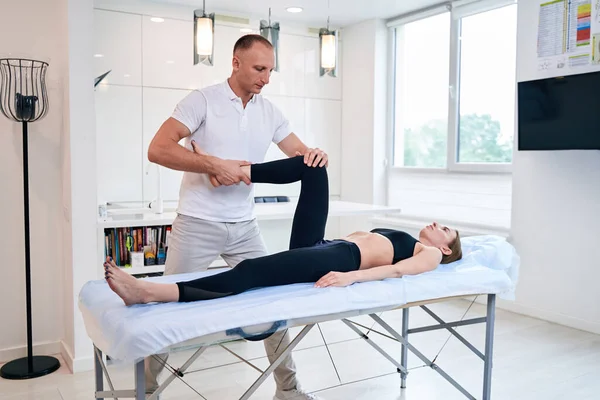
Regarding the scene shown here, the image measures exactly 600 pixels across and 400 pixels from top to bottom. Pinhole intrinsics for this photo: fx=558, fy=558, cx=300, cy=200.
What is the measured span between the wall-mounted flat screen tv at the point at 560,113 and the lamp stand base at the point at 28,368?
10.3 ft

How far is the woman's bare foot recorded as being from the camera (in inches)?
65.6

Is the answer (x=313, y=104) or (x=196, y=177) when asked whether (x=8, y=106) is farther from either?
(x=313, y=104)

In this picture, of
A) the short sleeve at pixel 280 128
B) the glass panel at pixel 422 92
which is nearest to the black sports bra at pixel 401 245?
the short sleeve at pixel 280 128

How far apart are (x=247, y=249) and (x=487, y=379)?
3.68 feet

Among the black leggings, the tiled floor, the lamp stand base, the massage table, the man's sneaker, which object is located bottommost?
the tiled floor

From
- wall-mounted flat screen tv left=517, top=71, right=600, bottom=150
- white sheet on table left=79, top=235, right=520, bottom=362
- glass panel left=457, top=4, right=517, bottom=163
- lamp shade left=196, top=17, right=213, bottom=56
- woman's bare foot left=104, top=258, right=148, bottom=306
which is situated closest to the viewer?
white sheet on table left=79, top=235, right=520, bottom=362

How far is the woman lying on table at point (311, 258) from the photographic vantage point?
179 centimetres

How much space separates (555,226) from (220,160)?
2.58 metres

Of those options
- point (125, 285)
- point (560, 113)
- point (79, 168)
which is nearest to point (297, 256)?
point (125, 285)

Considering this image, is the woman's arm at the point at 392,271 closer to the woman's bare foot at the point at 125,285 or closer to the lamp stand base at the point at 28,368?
the woman's bare foot at the point at 125,285

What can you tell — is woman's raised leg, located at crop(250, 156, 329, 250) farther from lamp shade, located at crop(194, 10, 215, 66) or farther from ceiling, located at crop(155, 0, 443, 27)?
ceiling, located at crop(155, 0, 443, 27)

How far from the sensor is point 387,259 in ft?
7.45

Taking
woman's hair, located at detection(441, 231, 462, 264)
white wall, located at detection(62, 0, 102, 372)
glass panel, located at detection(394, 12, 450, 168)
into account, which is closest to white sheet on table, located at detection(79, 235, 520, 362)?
woman's hair, located at detection(441, 231, 462, 264)

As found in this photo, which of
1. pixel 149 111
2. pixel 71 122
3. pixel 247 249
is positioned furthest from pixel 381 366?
pixel 149 111
